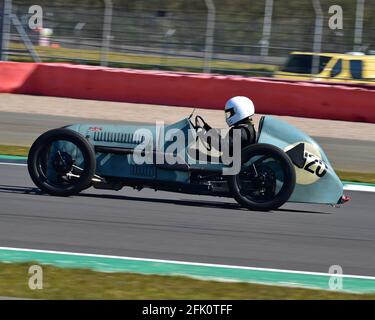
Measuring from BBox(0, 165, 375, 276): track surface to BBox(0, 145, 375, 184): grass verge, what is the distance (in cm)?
227

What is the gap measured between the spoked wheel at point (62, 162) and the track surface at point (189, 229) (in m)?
0.17

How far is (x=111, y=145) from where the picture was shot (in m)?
9.02

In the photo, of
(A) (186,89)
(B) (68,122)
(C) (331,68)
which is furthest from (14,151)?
(C) (331,68)

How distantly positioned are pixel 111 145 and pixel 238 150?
1275mm

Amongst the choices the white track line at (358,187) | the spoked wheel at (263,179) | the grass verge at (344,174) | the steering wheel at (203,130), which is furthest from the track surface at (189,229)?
the grass verge at (344,174)

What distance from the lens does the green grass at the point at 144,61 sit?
1878 centimetres

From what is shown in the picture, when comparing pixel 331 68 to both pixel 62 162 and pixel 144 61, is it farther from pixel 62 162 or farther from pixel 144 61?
pixel 62 162

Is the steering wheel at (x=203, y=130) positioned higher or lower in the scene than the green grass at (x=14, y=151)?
lower

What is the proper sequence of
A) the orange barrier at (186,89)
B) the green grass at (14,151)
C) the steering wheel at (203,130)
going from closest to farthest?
the steering wheel at (203,130), the green grass at (14,151), the orange barrier at (186,89)

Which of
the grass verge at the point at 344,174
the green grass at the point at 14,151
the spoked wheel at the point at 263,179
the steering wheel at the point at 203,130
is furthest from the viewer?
the green grass at the point at 14,151

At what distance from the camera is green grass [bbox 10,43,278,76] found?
739 inches

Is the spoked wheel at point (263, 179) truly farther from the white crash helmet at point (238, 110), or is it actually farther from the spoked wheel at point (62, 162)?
the spoked wheel at point (62, 162)

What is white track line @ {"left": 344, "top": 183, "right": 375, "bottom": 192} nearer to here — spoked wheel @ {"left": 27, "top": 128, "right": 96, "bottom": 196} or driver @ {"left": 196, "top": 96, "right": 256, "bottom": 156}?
driver @ {"left": 196, "top": 96, "right": 256, "bottom": 156}
